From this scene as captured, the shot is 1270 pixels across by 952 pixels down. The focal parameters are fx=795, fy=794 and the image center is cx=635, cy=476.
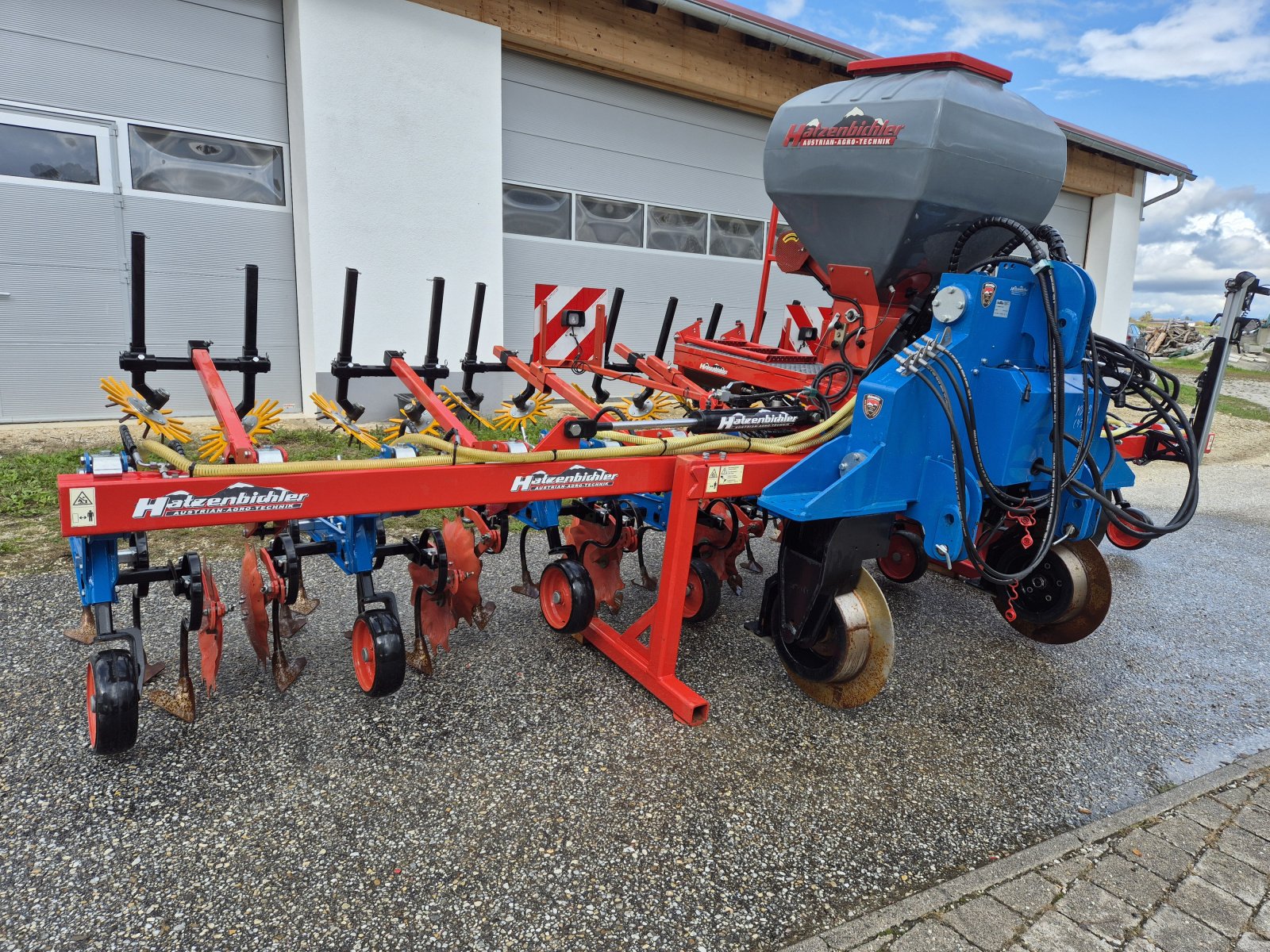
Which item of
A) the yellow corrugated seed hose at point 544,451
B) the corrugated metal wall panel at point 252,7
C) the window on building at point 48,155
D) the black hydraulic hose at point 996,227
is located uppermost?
the corrugated metal wall panel at point 252,7

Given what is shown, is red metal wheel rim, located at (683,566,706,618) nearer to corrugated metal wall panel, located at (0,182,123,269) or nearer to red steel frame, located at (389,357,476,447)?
red steel frame, located at (389,357,476,447)

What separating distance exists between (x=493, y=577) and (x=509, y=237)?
5.56 m

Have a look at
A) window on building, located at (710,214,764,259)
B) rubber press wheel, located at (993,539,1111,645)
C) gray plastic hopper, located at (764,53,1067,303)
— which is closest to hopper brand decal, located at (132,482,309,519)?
gray plastic hopper, located at (764,53,1067,303)

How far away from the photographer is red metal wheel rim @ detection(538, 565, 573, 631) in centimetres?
321

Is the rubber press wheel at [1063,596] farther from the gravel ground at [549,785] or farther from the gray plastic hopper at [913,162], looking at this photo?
the gray plastic hopper at [913,162]

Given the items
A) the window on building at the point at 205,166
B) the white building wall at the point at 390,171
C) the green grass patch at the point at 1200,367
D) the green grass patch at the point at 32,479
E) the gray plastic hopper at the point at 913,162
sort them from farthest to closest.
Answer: the green grass patch at the point at 1200,367, the white building wall at the point at 390,171, the window on building at the point at 205,166, the green grass patch at the point at 32,479, the gray plastic hopper at the point at 913,162

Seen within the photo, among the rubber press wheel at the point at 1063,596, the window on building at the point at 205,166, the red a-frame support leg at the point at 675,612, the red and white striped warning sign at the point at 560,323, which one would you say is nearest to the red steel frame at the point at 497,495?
the red a-frame support leg at the point at 675,612

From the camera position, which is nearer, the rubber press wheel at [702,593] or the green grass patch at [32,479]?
the rubber press wheel at [702,593]

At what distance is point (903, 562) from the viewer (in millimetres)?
4281

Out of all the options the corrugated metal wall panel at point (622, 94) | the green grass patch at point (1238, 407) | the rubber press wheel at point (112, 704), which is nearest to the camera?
the rubber press wheel at point (112, 704)

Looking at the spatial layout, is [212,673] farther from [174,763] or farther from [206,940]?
[206,940]

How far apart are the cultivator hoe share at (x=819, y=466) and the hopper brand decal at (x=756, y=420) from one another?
2 cm

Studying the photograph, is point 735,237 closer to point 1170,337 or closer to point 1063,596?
point 1063,596

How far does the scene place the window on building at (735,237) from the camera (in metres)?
10.3
